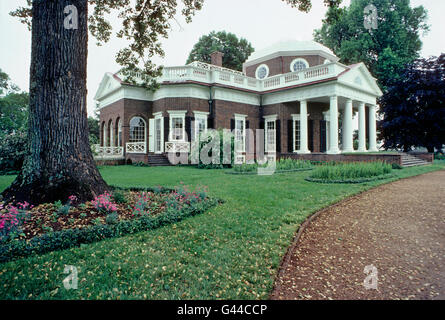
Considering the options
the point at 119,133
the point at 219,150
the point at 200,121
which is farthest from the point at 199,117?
the point at 119,133

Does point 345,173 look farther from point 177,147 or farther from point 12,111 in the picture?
point 12,111

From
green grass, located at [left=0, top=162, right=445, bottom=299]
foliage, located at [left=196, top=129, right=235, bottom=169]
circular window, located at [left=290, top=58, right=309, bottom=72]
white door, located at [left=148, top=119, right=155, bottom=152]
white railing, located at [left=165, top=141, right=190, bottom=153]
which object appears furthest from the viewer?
circular window, located at [left=290, top=58, right=309, bottom=72]

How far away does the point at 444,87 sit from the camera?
717 inches

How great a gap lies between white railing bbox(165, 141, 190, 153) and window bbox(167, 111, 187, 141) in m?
0.50

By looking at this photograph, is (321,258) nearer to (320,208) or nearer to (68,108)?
(320,208)

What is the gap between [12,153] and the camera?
1277 centimetres

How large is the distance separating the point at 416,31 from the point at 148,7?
38.1 meters

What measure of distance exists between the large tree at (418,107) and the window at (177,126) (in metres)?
16.8

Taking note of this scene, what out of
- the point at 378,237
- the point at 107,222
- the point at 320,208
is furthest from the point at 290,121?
the point at 107,222

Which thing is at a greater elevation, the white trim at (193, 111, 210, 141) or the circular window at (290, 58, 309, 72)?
the circular window at (290, 58, 309, 72)

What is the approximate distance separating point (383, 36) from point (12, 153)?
1492 inches

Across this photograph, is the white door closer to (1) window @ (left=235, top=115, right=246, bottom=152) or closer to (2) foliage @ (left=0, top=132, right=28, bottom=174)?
(1) window @ (left=235, top=115, right=246, bottom=152)

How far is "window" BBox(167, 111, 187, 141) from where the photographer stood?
16547mm

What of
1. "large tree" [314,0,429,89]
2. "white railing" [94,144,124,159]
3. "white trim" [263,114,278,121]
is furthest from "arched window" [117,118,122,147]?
"large tree" [314,0,429,89]
